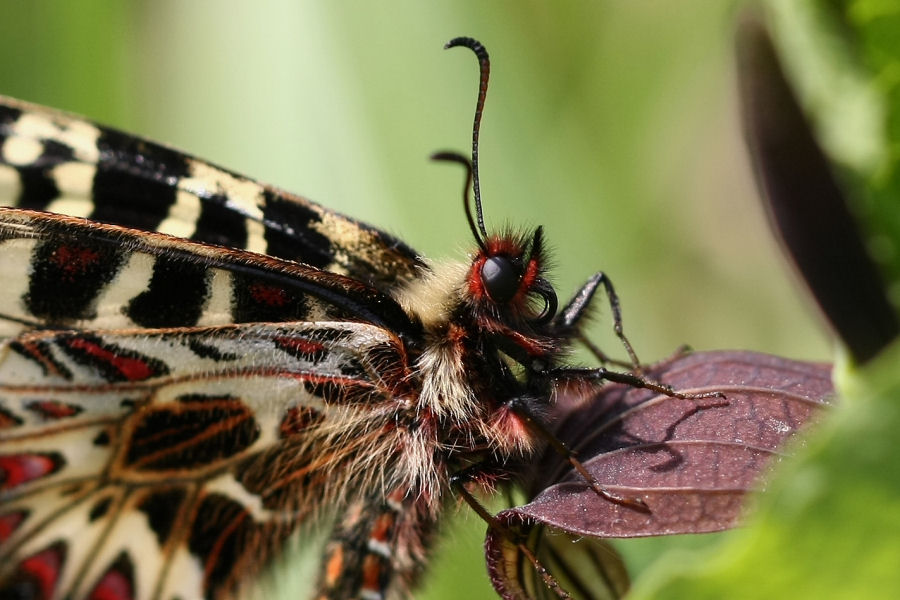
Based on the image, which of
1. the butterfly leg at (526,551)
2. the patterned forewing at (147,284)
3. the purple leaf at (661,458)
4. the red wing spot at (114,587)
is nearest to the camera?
the purple leaf at (661,458)

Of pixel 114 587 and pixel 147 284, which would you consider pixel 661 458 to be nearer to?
pixel 147 284

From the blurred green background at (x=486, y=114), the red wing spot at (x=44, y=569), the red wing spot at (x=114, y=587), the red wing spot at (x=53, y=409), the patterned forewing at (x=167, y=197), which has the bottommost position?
the red wing spot at (x=114, y=587)

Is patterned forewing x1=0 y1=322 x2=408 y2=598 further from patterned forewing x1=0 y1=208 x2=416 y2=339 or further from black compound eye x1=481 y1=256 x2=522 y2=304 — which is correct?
black compound eye x1=481 y1=256 x2=522 y2=304

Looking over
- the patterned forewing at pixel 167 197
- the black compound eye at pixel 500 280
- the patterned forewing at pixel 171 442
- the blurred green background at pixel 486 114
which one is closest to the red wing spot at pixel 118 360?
the patterned forewing at pixel 171 442

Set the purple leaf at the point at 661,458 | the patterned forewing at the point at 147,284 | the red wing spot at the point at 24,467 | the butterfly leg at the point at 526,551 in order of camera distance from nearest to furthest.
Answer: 1. the purple leaf at the point at 661,458
2. the butterfly leg at the point at 526,551
3. the patterned forewing at the point at 147,284
4. the red wing spot at the point at 24,467

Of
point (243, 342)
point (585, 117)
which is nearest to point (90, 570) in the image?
point (243, 342)

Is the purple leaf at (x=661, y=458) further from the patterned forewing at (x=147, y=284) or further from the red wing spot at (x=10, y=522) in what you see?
the red wing spot at (x=10, y=522)
